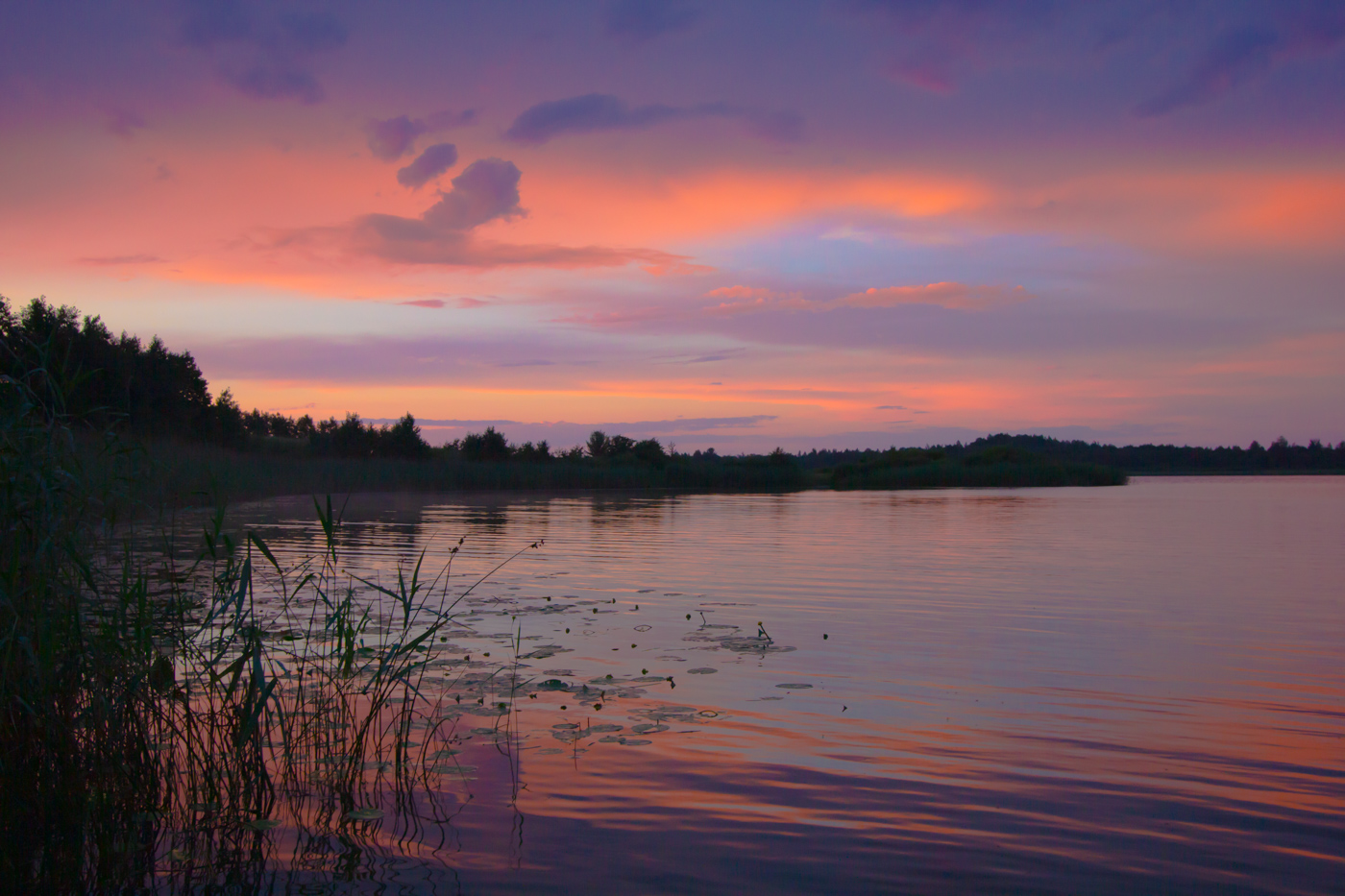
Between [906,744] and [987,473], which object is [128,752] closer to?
[906,744]

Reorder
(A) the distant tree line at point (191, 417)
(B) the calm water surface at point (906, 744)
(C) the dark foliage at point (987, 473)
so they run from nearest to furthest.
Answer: (B) the calm water surface at point (906, 744)
(A) the distant tree line at point (191, 417)
(C) the dark foliage at point (987, 473)

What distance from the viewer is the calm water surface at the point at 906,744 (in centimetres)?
382

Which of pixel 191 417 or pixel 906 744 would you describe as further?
pixel 191 417

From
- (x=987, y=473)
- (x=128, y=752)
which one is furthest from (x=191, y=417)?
(x=987, y=473)

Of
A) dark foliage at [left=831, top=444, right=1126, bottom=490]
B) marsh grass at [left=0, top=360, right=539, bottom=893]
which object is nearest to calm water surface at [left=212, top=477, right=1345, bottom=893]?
marsh grass at [left=0, top=360, right=539, bottom=893]

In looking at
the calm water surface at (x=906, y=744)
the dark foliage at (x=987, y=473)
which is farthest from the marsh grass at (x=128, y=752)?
the dark foliage at (x=987, y=473)

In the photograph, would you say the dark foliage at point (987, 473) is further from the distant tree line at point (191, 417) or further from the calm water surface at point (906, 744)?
the calm water surface at point (906, 744)

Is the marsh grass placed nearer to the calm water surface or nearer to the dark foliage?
the calm water surface

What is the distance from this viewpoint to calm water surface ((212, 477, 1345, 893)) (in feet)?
12.5

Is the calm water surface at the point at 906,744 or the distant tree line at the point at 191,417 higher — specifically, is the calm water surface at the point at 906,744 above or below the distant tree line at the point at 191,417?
below

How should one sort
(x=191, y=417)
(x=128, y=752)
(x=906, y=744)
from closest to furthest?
1. (x=128, y=752)
2. (x=906, y=744)
3. (x=191, y=417)

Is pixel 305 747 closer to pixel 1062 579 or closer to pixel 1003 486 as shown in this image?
pixel 1062 579

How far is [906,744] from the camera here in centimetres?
542

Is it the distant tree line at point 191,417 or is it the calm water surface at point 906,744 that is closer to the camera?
the calm water surface at point 906,744
